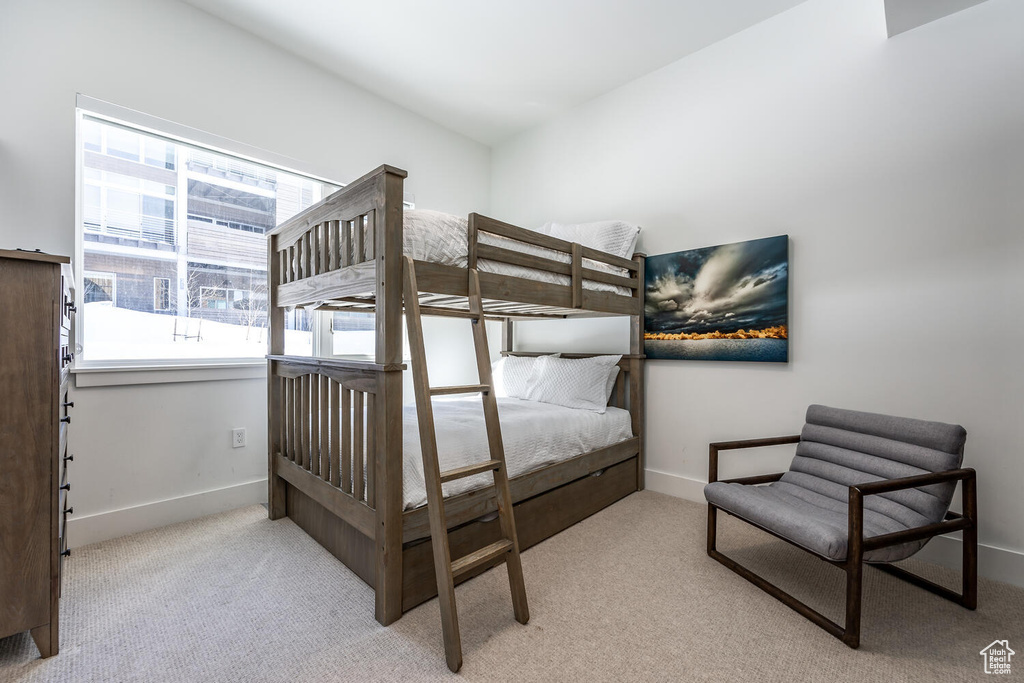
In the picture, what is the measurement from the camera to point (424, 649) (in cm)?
148

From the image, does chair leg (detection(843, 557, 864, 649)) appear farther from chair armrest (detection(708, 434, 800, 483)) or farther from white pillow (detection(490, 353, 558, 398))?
white pillow (detection(490, 353, 558, 398))

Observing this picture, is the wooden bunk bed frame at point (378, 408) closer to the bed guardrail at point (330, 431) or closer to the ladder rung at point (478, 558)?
the bed guardrail at point (330, 431)

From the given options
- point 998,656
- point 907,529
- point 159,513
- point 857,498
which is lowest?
point 998,656

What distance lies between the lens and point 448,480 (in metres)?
1.51

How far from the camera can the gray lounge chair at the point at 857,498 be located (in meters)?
Result: 1.51

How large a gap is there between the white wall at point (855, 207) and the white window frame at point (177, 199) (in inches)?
99.8

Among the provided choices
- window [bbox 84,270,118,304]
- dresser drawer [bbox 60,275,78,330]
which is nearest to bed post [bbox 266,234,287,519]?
window [bbox 84,270,118,304]

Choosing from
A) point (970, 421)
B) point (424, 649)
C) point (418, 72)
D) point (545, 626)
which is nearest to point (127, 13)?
point (418, 72)

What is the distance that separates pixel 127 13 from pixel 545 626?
11.5ft

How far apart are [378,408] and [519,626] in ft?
3.10

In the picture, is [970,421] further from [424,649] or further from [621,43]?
[621,43]

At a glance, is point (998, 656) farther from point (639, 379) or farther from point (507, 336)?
point (507, 336)

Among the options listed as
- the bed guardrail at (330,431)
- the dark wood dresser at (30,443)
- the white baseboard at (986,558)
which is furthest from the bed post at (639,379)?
the dark wood dresser at (30,443)

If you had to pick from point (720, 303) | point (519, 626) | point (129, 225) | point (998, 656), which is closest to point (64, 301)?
point (129, 225)
